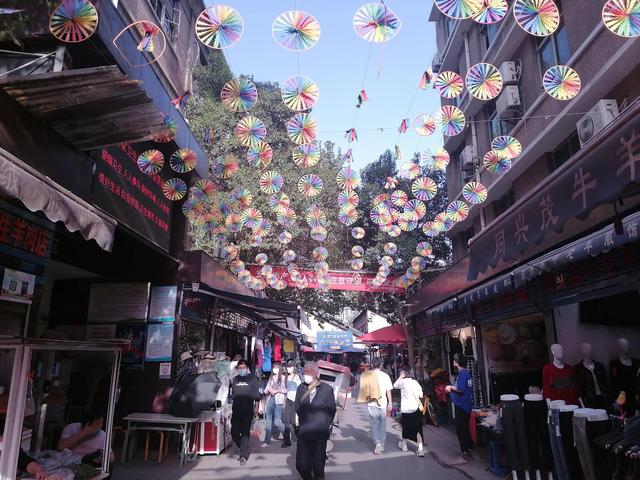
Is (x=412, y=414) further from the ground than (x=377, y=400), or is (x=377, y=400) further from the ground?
(x=377, y=400)

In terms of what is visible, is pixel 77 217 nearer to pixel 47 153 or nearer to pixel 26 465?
pixel 47 153

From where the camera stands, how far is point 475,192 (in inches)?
433

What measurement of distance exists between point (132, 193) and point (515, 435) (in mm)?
7286

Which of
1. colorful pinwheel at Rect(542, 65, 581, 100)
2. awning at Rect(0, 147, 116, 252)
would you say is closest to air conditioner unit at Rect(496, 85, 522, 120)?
colorful pinwheel at Rect(542, 65, 581, 100)

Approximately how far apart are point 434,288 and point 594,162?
1059 centimetres

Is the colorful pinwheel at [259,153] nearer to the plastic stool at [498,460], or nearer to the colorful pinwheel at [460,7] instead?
the colorful pinwheel at [460,7]

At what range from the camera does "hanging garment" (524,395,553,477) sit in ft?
20.0

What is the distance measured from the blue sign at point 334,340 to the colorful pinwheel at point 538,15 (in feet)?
96.6

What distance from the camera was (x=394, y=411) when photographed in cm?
1519

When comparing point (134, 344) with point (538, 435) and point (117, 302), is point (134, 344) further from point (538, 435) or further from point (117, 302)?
point (538, 435)

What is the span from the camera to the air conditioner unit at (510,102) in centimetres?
1248

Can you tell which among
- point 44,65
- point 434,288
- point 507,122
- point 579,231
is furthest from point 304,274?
point 44,65

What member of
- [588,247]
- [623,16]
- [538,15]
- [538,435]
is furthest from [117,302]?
[623,16]

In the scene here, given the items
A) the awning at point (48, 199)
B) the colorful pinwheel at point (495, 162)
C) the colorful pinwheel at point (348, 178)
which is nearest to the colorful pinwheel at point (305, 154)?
the colorful pinwheel at point (348, 178)
